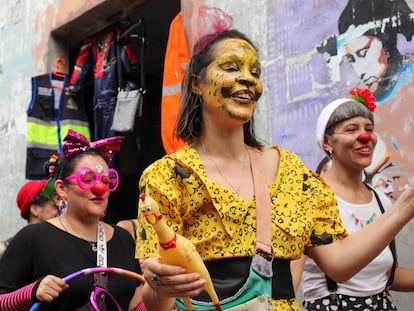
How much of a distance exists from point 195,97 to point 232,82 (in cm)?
17

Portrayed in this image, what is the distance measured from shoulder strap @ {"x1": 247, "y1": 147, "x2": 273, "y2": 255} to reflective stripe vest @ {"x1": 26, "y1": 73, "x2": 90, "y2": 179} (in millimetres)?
4881

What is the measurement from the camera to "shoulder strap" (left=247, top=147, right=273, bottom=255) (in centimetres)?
175

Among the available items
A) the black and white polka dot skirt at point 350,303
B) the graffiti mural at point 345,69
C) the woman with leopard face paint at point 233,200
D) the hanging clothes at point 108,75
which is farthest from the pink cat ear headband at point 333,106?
the hanging clothes at point 108,75

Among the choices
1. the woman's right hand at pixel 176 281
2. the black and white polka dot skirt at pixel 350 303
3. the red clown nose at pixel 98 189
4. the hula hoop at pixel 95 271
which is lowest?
the black and white polka dot skirt at pixel 350 303

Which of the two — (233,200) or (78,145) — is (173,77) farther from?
(233,200)

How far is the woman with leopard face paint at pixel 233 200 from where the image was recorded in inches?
69.3

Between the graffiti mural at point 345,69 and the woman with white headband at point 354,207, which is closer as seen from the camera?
the woman with white headband at point 354,207

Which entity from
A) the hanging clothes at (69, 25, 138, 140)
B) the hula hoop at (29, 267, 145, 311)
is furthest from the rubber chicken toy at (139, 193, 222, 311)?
the hanging clothes at (69, 25, 138, 140)

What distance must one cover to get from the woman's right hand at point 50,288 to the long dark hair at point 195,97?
39.5 inches

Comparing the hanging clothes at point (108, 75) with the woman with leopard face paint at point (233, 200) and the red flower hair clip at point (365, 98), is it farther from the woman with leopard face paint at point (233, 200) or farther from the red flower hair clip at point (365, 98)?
the woman with leopard face paint at point (233, 200)

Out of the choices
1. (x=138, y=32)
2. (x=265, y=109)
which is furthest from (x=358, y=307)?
(x=138, y=32)

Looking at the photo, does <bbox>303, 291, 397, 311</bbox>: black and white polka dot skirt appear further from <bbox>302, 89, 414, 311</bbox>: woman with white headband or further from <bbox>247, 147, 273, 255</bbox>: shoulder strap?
<bbox>247, 147, 273, 255</bbox>: shoulder strap

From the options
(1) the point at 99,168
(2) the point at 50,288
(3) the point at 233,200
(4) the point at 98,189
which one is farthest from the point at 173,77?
(3) the point at 233,200

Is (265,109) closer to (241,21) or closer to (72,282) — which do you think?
(241,21)
